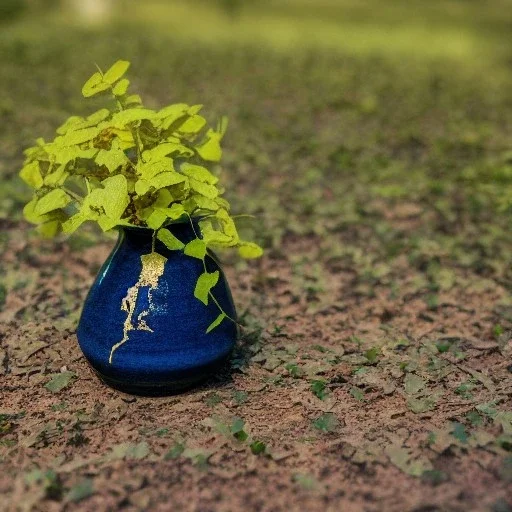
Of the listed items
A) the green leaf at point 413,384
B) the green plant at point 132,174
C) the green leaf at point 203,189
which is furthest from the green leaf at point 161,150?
the green leaf at point 413,384

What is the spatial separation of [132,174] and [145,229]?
217 mm

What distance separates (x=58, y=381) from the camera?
3102mm

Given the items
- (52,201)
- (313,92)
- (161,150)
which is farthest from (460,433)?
(313,92)

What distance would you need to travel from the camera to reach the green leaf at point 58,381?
3068 millimetres

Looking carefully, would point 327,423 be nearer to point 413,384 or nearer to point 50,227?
point 413,384

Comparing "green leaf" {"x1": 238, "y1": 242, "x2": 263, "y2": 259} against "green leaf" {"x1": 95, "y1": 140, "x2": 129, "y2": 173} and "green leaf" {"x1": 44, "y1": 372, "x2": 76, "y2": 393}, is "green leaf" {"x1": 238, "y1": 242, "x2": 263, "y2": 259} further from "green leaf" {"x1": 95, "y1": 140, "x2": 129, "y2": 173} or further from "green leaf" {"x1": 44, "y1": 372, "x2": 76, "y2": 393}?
"green leaf" {"x1": 44, "y1": 372, "x2": 76, "y2": 393}

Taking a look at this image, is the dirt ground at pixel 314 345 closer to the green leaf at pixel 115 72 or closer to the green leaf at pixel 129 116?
the green leaf at pixel 129 116

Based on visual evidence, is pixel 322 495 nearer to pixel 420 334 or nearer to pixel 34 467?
pixel 34 467

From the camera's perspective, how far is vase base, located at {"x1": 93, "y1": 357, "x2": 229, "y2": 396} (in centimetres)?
287

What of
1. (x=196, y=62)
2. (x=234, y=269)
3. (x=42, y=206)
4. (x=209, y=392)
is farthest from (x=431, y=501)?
(x=196, y=62)

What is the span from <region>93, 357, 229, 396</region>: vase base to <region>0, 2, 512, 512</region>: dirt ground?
0.13 ft

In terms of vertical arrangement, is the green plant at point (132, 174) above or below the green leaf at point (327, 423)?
above

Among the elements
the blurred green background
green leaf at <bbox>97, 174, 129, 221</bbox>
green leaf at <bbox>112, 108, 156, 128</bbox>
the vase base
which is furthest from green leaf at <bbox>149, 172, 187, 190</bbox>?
the blurred green background

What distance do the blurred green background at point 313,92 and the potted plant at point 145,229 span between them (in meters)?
2.08
